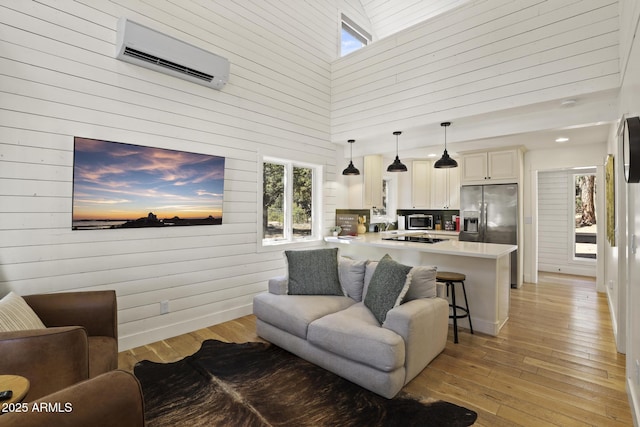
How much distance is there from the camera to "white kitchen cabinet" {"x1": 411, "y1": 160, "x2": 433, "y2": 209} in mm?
7145

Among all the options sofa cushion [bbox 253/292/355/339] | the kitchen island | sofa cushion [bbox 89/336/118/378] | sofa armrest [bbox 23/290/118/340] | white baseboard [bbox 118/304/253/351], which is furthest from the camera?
the kitchen island

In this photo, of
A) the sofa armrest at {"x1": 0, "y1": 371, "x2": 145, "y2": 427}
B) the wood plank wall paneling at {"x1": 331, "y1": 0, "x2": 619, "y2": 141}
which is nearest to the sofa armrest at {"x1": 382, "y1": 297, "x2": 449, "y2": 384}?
the sofa armrest at {"x1": 0, "y1": 371, "x2": 145, "y2": 427}

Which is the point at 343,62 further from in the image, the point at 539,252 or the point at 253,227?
the point at 539,252

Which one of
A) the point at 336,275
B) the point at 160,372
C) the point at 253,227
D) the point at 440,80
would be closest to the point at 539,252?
the point at 440,80

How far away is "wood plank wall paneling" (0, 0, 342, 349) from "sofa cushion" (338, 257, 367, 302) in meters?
1.38

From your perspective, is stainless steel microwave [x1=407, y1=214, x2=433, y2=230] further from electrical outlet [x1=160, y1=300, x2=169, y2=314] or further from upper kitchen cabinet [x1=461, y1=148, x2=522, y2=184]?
electrical outlet [x1=160, y1=300, x2=169, y2=314]

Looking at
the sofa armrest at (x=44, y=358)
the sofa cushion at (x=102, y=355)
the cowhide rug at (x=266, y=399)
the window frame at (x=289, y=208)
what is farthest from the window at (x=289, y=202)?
the sofa armrest at (x=44, y=358)

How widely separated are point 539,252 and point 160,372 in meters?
7.27

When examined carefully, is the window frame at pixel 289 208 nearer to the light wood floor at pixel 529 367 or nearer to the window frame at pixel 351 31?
the light wood floor at pixel 529 367

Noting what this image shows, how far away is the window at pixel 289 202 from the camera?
4.51 meters

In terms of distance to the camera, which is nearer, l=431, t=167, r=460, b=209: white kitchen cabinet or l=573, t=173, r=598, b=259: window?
l=573, t=173, r=598, b=259: window

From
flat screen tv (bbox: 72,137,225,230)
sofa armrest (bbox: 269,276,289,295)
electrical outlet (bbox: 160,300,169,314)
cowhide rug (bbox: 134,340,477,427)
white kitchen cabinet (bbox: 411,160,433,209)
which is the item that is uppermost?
white kitchen cabinet (bbox: 411,160,433,209)

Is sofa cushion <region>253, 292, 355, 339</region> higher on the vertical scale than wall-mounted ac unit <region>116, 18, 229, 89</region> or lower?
lower

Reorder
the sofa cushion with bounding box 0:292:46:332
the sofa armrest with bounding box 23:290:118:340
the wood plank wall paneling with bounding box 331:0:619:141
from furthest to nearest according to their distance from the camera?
the wood plank wall paneling with bounding box 331:0:619:141, the sofa armrest with bounding box 23:290:118:340, the sofa cushion with bounding box 0:292:46:332
